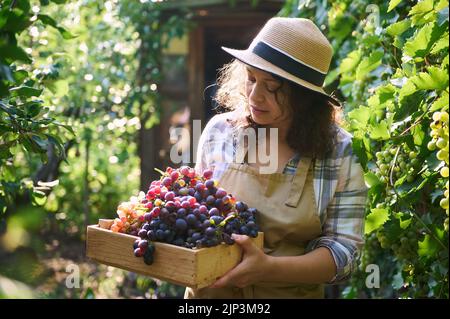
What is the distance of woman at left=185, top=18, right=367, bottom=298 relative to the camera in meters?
1.95

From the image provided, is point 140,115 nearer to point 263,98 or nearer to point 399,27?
point 263,98

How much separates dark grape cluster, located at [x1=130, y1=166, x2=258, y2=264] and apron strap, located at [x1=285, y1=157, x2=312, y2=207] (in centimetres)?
14

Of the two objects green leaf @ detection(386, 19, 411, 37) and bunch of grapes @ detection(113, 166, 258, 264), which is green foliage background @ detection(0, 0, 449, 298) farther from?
bunch of grapes @ detection(113, 166, 258, 264)

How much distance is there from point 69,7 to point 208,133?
2336 millimetres

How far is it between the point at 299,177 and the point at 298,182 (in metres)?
0.02

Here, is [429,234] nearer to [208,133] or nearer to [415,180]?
[415,180]

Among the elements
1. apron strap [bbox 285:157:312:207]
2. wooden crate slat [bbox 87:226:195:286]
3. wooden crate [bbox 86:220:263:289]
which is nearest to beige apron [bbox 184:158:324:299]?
apron strap [bbox 285:157:312:207]

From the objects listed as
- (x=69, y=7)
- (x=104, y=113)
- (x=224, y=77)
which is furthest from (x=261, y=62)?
(x=104, y=113)

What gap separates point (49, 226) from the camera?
6652 mm

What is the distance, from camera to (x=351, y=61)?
2811 millimetres

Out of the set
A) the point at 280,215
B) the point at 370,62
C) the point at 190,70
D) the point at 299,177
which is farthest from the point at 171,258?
the point at 190,70

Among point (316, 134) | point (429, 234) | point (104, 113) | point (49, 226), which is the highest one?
point (316, 134)

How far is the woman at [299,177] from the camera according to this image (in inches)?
76.8

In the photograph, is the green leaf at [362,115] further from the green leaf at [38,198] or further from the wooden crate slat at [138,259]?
the green leaf at [38,198]
